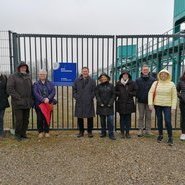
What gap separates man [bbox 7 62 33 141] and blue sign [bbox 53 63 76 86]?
2.54ft

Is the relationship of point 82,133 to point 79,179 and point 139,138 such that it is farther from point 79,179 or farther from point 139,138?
point 79,179

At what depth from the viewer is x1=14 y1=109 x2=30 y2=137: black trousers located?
663 cm

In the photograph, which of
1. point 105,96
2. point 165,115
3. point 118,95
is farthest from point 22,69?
point 165,115

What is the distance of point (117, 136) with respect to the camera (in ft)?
→ 23.7

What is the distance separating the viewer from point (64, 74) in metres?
7.20

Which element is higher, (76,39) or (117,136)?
(76,39)

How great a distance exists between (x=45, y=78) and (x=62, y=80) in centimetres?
53

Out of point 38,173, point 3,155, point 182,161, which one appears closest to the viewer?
point 38,173

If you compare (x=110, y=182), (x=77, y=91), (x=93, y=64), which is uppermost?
(x=93, y=64)

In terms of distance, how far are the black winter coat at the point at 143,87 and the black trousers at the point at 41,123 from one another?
2.43 meters

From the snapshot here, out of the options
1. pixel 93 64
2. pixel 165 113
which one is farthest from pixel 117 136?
pixel 93 64

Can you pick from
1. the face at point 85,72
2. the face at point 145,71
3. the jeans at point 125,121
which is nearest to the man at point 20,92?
the face at point 85,72

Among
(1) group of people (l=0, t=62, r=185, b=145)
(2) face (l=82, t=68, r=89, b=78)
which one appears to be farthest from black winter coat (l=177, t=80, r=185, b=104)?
(2) face (l=82, t=68, r=89, b=78)

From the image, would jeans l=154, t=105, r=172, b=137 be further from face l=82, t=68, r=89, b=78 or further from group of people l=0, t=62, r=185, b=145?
face l=82, t=68, r=89, b=78
